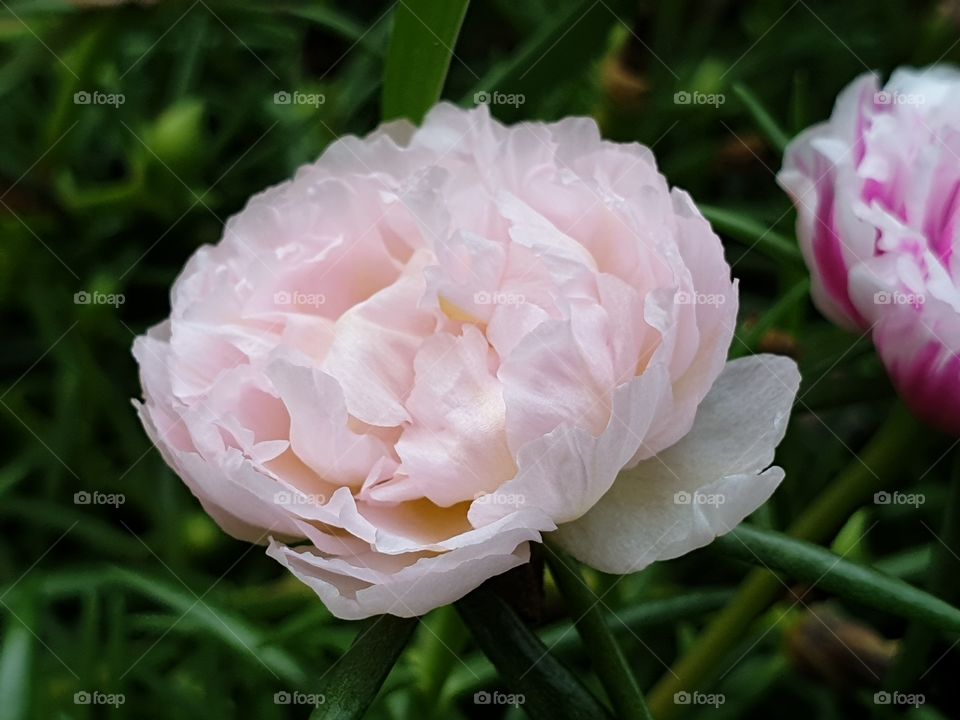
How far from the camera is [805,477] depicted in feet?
2.29

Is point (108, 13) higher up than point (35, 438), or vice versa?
point (108, 13)

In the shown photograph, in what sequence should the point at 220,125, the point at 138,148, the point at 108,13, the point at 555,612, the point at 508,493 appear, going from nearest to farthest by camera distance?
the point at 508,493 < the point at 555,612 < the point at 108,13 < the point at 138,148 < the point at 220,125

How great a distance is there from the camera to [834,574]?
1.25 feet

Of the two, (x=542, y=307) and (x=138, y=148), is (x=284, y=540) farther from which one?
(x=138, y=148)

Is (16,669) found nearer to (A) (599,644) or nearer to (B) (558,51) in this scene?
(A) (599,644)

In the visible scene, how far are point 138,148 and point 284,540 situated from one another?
1.62 ft

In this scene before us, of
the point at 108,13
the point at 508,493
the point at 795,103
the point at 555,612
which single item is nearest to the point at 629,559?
the point at 508,493
